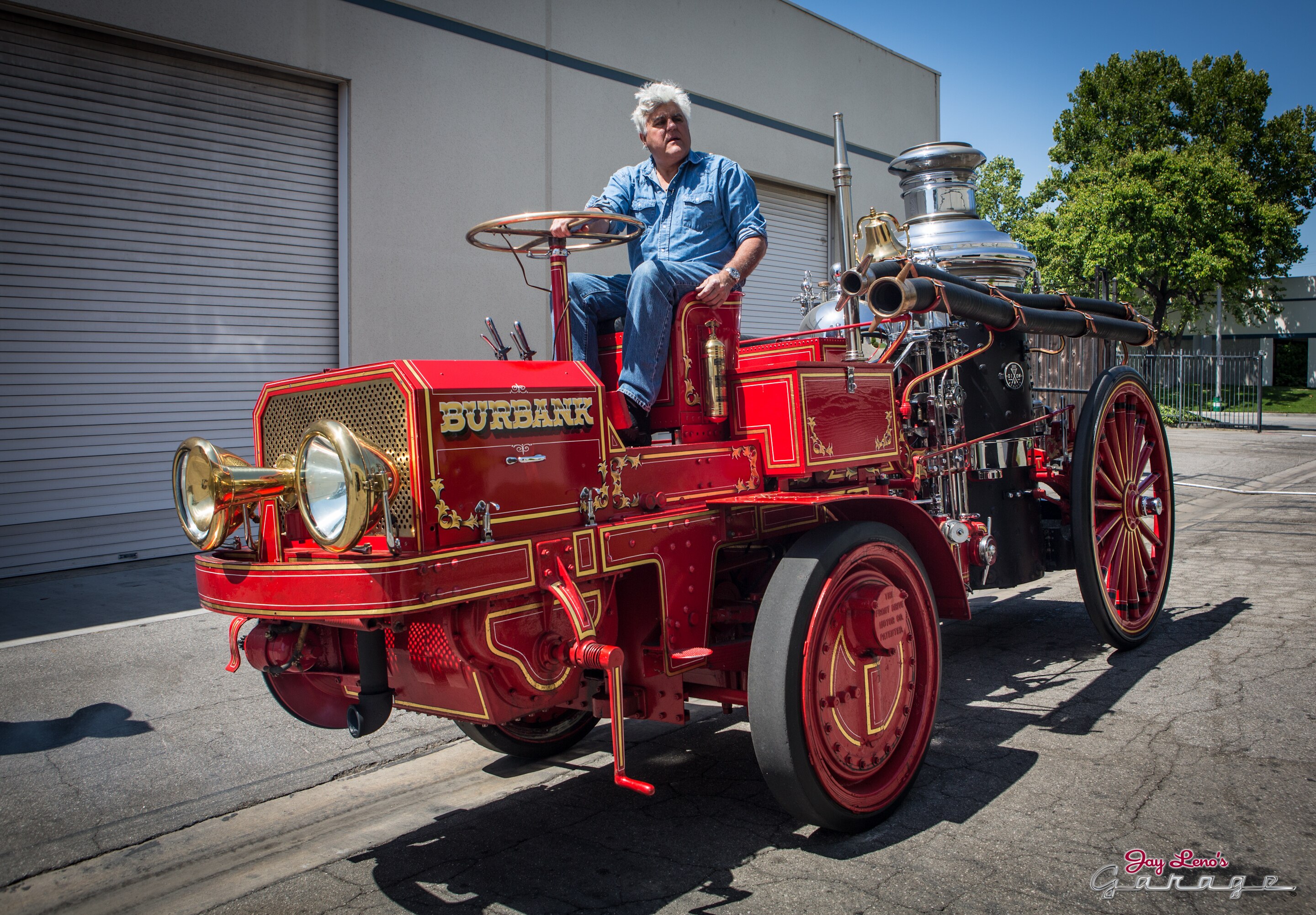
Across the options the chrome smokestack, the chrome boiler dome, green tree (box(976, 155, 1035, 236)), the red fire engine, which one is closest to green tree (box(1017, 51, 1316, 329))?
green tree (box(976, 155, 1035, 236))

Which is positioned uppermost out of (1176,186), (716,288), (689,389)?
(1176,186)

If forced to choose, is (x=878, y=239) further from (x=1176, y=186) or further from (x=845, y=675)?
(x=1176, y=186)

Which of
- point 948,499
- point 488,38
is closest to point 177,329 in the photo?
point 488,38

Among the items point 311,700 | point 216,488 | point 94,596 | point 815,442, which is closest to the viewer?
point 216,488

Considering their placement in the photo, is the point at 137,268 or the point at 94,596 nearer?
the point at 94,596

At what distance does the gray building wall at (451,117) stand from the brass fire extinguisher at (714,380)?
17.2ft

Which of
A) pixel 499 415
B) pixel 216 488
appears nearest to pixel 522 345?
pixel 499 415

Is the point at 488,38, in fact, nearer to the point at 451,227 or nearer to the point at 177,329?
the point at 451,227

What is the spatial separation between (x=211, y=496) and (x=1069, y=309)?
14.9 ft

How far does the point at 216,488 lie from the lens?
2.50 metres

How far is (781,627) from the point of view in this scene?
9.46ft

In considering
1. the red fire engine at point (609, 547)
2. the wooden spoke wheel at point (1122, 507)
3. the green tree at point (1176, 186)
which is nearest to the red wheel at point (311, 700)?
the red fire engine at point (609, 547)

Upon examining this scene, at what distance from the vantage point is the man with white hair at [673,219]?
3.47m

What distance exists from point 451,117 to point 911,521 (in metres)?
6.46
